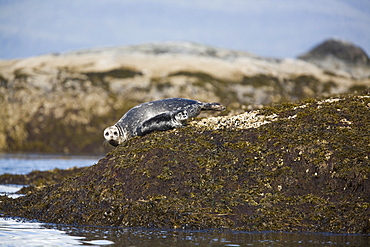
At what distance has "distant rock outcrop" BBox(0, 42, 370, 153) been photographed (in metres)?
58.5

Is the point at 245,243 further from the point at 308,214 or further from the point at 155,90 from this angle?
the point at 155,90

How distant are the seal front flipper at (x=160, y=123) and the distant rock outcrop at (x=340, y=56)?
101 meters

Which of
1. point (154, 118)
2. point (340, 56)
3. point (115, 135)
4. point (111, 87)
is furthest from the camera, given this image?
point (340, 56)

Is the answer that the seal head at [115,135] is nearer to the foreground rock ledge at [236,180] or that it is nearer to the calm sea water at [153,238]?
the foreground rock ledge at [236,180]

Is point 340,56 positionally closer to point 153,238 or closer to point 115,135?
point 115,135

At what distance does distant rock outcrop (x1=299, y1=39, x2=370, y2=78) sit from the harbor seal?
100 m

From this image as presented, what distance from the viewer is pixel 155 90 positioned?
72.6m

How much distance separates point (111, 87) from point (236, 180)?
62.4 m

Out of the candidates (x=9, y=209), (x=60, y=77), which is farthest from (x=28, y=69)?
(x=9, y=209)

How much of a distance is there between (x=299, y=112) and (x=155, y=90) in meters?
58.2

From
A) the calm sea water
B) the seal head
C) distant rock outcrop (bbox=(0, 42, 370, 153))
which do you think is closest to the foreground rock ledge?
the calm sea water

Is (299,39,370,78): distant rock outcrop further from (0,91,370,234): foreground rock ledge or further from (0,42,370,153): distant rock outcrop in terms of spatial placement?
(0,91,370,234): foreground rock ledge

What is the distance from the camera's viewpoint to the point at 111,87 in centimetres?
7356

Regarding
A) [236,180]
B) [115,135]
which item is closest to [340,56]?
[115,135]
